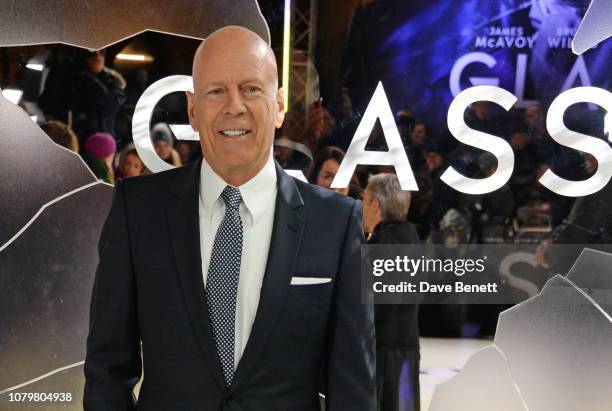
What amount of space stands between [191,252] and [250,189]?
0.72ft

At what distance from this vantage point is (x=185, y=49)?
2.90 m

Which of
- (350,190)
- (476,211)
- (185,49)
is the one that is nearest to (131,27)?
(185,49)

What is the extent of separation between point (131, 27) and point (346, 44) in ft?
2.56

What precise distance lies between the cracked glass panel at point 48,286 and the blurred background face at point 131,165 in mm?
91

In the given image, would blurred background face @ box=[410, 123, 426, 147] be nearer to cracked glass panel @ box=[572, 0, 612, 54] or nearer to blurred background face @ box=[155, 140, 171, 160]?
cracked glass panel @ box=[572, 0, 612, 54]

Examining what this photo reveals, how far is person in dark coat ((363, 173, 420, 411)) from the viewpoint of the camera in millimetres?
2906

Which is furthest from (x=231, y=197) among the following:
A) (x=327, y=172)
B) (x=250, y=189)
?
(x=327, y=172)

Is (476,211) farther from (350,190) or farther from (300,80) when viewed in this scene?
(300,80)

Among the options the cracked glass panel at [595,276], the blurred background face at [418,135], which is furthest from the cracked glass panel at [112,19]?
the cracked glass panel at [595,276]

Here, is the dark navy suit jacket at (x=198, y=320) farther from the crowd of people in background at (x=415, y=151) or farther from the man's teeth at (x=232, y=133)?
the crowd of people in background at (x=415, y=151)

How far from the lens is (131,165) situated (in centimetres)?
292

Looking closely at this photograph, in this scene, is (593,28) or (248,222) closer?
(248,222)

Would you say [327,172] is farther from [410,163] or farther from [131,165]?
[131,165]

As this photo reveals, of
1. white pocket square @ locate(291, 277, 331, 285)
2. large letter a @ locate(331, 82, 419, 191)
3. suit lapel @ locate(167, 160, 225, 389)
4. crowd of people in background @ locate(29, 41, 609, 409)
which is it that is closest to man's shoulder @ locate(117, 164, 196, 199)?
suit lapel @ locate(167, 160, 225, 389)
